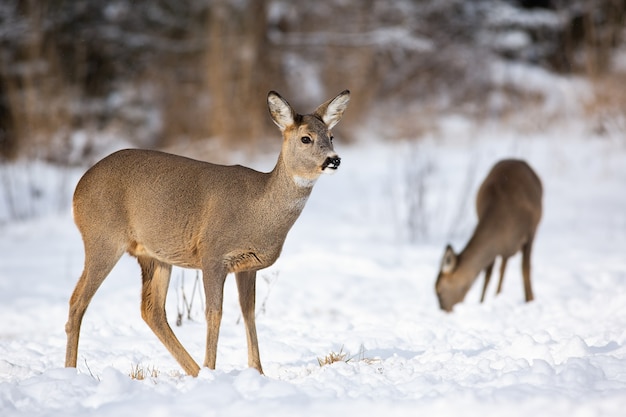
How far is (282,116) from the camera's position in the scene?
5203 mm

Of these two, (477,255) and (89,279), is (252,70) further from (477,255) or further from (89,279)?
(89,279)

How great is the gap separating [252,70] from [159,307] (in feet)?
42.2

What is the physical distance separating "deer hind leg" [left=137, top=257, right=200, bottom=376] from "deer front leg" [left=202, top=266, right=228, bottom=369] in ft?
0.80

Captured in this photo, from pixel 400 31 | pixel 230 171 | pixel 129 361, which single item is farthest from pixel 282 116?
pixel 400 31

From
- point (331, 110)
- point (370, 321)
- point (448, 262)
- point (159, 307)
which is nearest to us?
point (331, 110)

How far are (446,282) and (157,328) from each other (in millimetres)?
3801

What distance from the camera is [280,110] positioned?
5.18 meters

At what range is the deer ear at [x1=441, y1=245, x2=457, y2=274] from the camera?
830cm

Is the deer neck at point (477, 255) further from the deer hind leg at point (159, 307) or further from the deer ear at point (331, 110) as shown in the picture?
the deer hind leg at point (159, 307)

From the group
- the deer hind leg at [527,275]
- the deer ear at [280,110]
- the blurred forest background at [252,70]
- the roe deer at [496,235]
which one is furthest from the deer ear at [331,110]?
the blurred forest background at [252,70]

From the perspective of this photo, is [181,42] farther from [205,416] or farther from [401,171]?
[205,416]

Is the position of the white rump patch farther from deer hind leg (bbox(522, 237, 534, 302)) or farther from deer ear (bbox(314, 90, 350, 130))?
deer hind leg (bbox(522, 237, 534, 302))

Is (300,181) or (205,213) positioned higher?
(300,181)

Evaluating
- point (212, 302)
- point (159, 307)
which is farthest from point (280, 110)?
point (159, 307)
